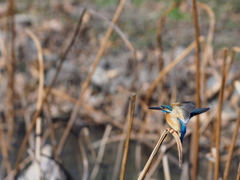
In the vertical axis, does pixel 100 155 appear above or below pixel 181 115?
below

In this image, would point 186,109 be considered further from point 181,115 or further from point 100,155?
point 100,155

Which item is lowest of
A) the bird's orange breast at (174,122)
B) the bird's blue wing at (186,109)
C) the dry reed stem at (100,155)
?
the dry reed stem at (100,155)

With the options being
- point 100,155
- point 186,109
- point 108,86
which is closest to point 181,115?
point 186,109

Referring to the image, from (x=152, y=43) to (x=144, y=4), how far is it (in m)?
1.10

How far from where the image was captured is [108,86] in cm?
357

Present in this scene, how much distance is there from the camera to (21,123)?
3197mm

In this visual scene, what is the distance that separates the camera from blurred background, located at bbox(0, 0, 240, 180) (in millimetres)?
2414

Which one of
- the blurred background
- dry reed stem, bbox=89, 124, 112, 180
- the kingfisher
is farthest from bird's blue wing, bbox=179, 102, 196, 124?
dry reed stem, bbox=89, 124, 112, 180

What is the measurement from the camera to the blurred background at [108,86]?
2414 millimetres

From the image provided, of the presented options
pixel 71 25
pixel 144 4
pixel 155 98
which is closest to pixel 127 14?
pixel 144 4

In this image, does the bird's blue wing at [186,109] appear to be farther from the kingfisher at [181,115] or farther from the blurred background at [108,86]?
the blurred background at [108,86]

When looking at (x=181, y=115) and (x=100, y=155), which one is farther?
(x=100, y=155)

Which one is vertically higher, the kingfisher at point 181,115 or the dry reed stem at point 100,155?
the kingfisher at point 181,115

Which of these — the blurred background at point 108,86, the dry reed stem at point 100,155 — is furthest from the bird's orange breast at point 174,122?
the dry reed stem at point 100,155
